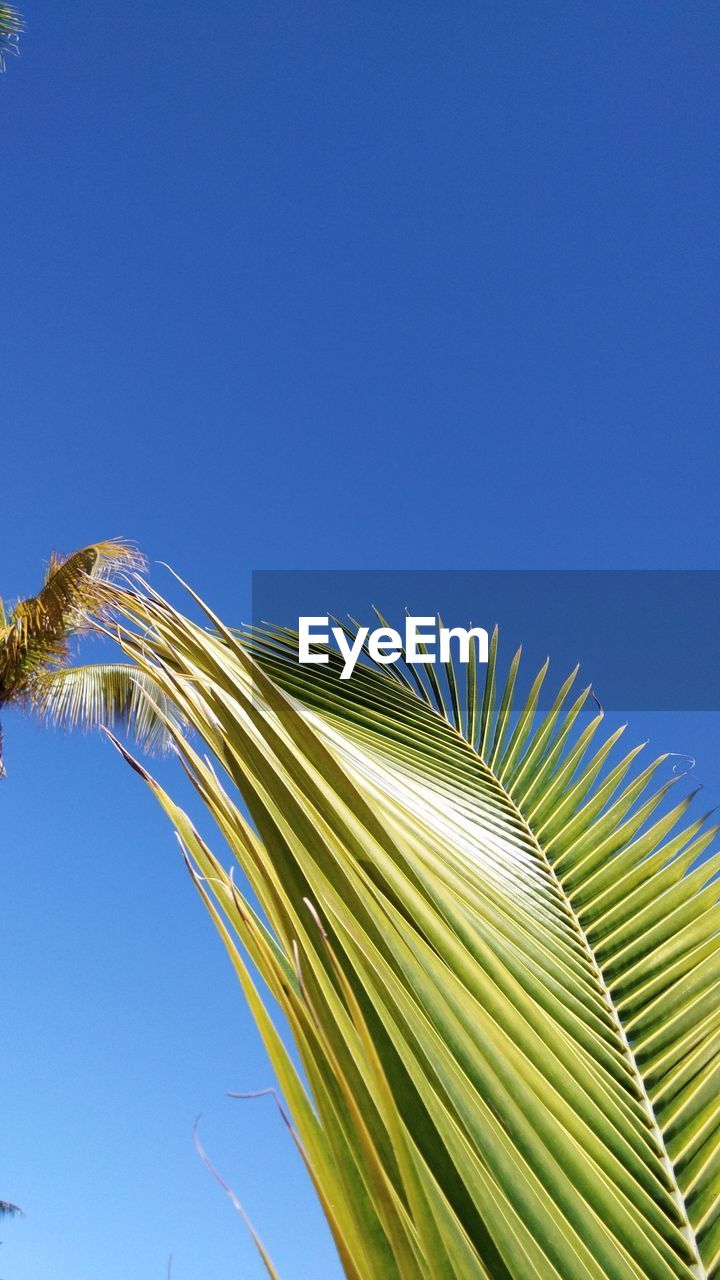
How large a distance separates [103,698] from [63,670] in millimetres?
854

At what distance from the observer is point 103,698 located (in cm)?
1086

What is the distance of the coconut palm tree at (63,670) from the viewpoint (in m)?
9.13

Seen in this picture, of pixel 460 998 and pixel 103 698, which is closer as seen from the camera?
pixel 460 998

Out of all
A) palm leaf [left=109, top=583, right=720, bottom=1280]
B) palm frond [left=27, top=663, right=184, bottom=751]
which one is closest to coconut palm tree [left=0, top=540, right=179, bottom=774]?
palm frond [left=27, top=663, right=184, bottom=751]

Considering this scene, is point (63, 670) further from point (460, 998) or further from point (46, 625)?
point (460, 998)

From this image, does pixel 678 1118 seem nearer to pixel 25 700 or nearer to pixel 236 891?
pixel 236 891

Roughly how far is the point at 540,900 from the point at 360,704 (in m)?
0.51

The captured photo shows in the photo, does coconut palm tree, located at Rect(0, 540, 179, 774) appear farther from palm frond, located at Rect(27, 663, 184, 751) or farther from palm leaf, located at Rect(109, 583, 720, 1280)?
palm leaf, located at Rect(109, 583, 720, 1280)

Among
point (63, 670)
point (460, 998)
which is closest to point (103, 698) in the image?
point (63, 670)

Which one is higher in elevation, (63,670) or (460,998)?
(63,670)

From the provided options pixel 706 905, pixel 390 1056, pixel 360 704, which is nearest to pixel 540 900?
pixel 706 905

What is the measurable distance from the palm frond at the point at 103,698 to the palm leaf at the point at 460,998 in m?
9.01

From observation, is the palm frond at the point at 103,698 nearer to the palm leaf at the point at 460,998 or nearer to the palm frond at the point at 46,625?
the palm frond at the point at 46,625

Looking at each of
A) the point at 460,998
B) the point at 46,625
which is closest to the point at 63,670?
the point at 46,625
